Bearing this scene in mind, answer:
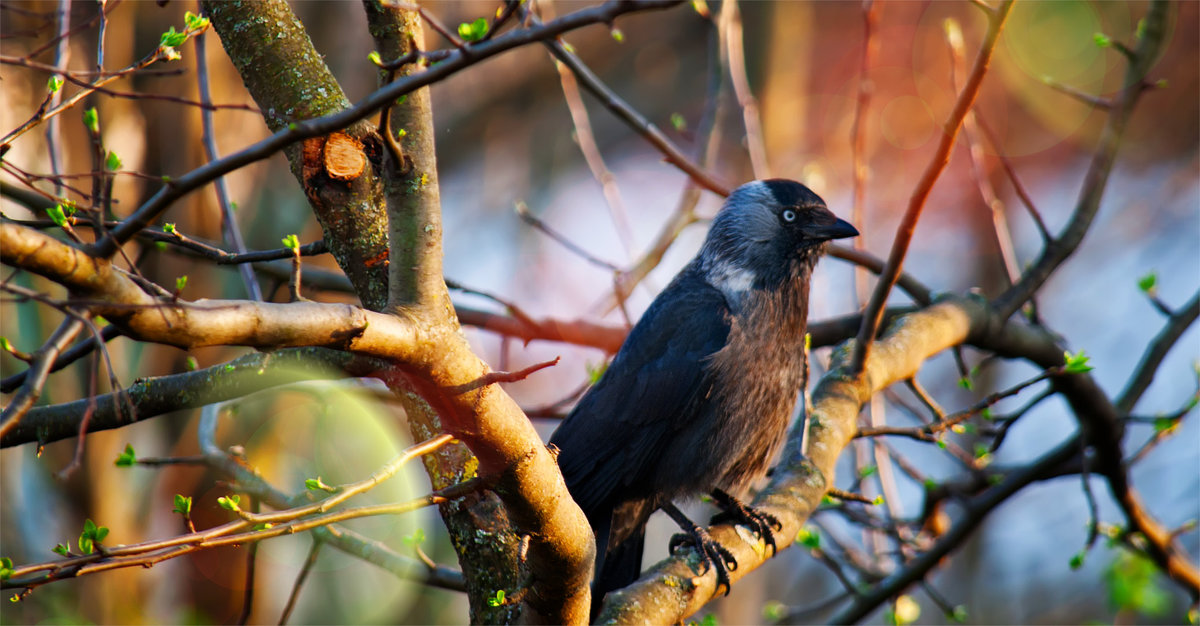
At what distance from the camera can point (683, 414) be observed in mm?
3801

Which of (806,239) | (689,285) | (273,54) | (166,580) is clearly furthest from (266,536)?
(166,580)

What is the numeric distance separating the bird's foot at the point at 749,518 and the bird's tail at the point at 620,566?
0.40 metres

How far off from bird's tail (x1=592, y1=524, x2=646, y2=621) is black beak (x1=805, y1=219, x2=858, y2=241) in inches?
66.8

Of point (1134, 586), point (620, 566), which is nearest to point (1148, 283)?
point (1134, 586)

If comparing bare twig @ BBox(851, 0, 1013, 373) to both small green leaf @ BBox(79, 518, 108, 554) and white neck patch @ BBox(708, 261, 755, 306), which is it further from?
small green leaf @ BBox(79, 518, 108, 554)

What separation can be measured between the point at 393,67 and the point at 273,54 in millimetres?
1149

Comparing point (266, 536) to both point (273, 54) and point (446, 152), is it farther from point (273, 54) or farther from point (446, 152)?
point (446, 152)

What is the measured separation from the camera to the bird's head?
4.23 meters

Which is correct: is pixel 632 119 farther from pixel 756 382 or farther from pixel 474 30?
pixel 474 30

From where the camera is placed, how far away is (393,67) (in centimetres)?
177

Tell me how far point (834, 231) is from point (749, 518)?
4.93 feet

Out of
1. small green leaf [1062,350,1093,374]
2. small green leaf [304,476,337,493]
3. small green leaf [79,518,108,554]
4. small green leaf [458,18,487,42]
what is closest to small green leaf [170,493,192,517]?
small green leaf [79,518,108,554]

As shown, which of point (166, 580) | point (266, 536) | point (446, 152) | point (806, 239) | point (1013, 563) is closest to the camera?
point (266, 536)

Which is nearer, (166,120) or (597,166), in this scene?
(597,166)
